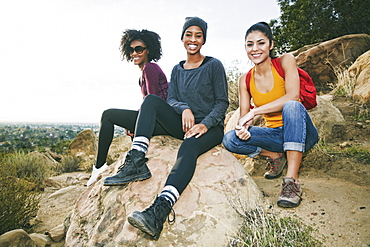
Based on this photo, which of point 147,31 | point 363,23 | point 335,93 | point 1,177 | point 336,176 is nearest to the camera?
point 336,176

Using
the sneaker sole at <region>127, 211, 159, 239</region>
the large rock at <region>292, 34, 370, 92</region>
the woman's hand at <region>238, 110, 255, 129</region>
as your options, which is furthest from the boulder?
the sneaker sole at <region>127, 211, 159, 239</region>

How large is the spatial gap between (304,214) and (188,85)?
5.71 ft

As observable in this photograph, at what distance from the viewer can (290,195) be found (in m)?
2.38

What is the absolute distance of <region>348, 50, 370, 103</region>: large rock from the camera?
581 cm

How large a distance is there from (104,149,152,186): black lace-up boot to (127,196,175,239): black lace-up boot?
15.2 inches

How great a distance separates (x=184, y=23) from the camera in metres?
3.03

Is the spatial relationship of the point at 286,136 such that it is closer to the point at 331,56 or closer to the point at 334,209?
the point at 334,209

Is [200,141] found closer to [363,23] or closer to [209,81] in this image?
[209,81]

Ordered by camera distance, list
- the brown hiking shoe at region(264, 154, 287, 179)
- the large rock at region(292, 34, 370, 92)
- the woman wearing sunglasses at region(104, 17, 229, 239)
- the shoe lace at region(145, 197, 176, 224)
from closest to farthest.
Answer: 1. the shoe lace at region(145, 197, 176, 224)
2. the woman wearing sunglasses at region(104, 17, 229, 239)
3. the brown hiking shoe at region(264, 154, 287, 179)
4. the large rock at region(292, 34, 370, 92)

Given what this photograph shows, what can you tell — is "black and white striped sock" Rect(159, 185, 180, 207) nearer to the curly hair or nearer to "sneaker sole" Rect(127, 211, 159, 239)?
"sneaker sole" Rect(127, 211, 159, 239)

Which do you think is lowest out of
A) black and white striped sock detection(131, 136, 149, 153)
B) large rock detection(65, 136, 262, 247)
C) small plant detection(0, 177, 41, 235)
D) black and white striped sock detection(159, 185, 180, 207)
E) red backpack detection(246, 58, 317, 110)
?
small plant detection(0, 177, 41, 235)

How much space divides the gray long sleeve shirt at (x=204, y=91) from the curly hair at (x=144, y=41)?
44.5 inches

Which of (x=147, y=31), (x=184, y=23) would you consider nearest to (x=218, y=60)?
(x=184, y=23)

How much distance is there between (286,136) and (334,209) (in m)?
0.75
